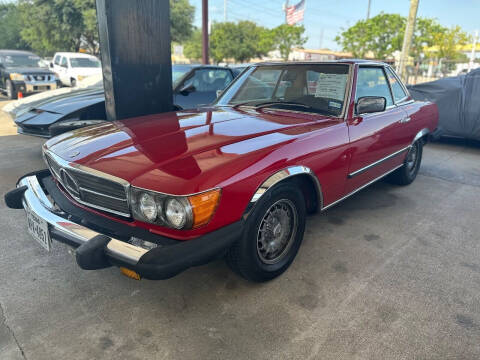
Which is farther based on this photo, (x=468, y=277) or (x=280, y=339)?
(x=468, y=277)

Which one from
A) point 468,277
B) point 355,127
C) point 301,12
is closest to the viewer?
point 468,277

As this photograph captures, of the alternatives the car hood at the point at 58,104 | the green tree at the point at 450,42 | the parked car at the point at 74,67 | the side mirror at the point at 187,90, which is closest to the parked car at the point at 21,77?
the parked car at the point at 74,67

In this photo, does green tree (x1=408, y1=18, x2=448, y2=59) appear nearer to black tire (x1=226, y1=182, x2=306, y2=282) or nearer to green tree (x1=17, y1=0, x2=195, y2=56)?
green tree (x1=17, y1=0, x2=195, y2=56)

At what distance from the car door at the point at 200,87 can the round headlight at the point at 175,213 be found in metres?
3.99

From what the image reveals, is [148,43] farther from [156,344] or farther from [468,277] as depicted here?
[468,277]

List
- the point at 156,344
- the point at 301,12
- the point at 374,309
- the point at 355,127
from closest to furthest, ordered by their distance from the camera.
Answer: the point at 156,344 → the point at 374,309 → the point at 355,127 → the point at 301,12

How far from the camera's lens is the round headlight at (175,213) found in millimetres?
1839

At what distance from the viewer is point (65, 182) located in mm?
2359

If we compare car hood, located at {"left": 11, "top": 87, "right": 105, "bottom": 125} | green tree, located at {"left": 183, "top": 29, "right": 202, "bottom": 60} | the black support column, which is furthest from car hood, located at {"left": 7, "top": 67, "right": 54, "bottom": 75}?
green tree, located at {"left": 183, "top": 29, "right": 202, "bottom": 60}

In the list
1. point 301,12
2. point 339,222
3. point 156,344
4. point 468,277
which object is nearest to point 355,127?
point 339,222

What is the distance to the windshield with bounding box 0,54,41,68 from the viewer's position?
12703mm

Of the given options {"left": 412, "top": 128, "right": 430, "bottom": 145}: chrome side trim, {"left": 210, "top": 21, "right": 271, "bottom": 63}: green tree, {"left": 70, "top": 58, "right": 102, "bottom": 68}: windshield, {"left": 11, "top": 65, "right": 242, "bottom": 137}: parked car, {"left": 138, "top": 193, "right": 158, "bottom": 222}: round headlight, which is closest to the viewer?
{"left": 138, "top": 193, "right": 158, "bottom": 222}: round headlight

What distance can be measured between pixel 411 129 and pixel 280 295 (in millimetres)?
2857

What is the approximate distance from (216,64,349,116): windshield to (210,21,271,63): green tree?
3489cm
